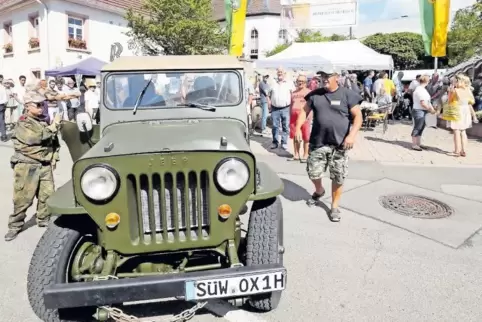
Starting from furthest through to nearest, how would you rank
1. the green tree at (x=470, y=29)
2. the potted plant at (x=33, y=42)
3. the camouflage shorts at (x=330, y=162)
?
the potted plant at (x=33, y=42), the green tree at (x=470, y=29), the camouflage shorts at (x=330, y=162)

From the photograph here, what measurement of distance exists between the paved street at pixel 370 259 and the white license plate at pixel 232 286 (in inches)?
24.3

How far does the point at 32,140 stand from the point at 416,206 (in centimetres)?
472

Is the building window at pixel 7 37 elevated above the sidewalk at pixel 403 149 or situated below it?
above

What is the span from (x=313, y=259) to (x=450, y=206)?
8.57ft

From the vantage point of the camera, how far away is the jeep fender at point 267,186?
2658 millimetres

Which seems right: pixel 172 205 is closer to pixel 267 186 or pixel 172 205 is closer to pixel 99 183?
pixel 99 183

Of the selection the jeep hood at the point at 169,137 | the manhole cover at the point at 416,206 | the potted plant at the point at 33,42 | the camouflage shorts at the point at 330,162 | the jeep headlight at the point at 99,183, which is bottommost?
the manhole cover at the point at 416,206

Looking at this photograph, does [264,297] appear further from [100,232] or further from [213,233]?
[100,232]

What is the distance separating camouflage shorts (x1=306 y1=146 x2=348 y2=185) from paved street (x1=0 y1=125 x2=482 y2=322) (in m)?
0.58

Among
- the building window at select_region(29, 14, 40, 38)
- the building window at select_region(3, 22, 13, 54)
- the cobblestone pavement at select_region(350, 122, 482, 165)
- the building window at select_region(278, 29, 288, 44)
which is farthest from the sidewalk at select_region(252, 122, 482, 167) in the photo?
the building window at select_region(278, 29, 288, 44)

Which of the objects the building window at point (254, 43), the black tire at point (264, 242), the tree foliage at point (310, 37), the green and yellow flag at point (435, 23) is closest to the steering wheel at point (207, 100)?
the black tire at point (264, 242)

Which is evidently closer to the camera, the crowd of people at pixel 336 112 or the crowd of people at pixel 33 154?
the crowd of people at pixel 33 154

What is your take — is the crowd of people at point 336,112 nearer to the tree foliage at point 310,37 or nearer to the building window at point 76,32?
the building window at point 76,32

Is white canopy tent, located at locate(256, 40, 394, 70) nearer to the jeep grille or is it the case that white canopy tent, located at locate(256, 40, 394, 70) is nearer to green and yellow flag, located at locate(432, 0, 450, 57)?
green and yellow flag, located at locate(432, 0, 450, 57)
